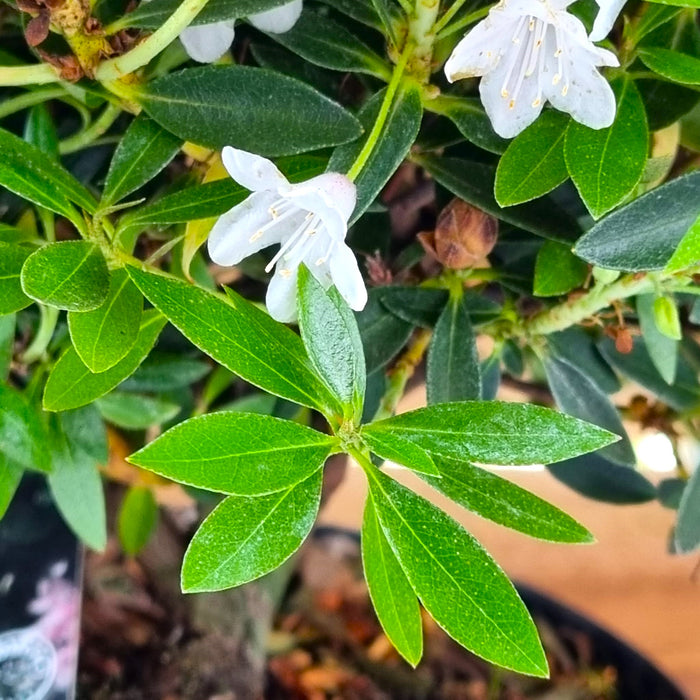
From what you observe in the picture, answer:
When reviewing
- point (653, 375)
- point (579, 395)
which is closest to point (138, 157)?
point (579, 395)

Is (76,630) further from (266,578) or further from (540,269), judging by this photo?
(540,269)

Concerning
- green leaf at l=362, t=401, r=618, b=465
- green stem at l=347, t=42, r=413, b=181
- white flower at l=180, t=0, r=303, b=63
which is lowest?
green leaf at l=362, t=401, r=618, b=465

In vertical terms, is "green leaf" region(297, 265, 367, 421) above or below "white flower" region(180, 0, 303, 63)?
below

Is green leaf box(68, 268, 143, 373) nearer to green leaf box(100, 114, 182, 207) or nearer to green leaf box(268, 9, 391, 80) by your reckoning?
green leaf box(100, 114, 182, 207)

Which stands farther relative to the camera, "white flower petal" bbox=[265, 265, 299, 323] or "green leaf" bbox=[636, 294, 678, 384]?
"green leaf" bbox=[636, 294, 678, 384]

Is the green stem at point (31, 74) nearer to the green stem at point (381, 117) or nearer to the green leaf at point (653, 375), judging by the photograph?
the green stem at point (381, 117)

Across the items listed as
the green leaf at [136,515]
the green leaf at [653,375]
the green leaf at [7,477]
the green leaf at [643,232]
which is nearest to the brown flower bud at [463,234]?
the green leaf at [643,232]

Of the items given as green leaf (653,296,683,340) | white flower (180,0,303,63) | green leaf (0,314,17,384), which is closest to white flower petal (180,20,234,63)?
white flower (180,0,303,63)
